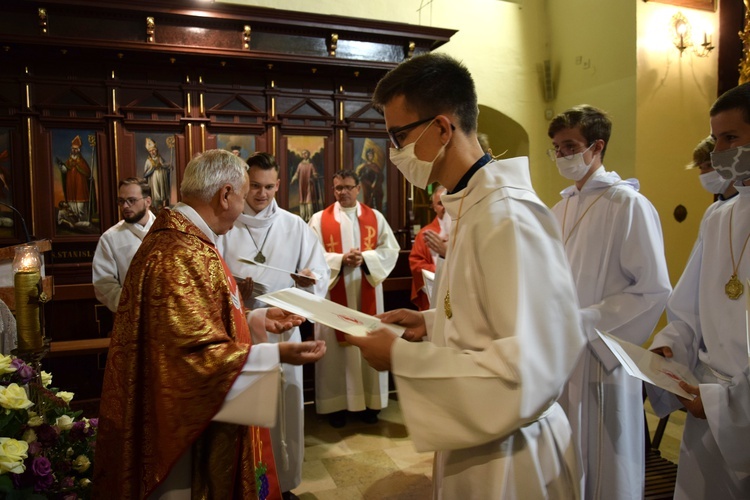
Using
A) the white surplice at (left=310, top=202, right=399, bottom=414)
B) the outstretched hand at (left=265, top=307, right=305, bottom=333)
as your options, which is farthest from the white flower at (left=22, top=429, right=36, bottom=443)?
the white surplice at (left=310, top=202, right=399, bottom=414)

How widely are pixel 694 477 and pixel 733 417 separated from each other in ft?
1.58

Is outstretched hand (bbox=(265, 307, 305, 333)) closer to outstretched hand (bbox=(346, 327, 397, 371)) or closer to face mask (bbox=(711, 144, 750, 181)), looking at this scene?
outstretched hand (bbox=(346, 327, 397, 371))

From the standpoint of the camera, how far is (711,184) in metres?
3.11

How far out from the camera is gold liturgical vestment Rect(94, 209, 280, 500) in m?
1.76

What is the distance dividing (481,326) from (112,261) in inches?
152

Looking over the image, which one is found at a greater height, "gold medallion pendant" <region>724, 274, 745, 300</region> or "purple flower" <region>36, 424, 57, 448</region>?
"gold medallion pendant" <region>724, 274, 745, 300</region>

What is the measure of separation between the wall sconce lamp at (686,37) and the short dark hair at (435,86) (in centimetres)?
691

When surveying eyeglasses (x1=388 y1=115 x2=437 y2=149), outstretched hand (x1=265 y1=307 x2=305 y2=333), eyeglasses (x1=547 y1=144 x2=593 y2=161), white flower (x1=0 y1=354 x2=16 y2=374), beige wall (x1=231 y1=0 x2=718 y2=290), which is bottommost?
outstretched hand (x1=265 y1=307 x2=305 y2=333)

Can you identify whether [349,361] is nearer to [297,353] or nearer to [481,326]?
[297,353]

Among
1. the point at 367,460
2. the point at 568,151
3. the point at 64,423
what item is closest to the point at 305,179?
the point at 367,460

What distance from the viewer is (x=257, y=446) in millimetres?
2238

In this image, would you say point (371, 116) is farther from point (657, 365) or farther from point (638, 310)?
point (657, 365)

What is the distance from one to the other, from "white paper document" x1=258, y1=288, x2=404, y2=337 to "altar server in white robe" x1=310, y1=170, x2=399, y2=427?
3173 millimetres

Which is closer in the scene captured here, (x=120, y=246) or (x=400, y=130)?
(x=400, y=130)
